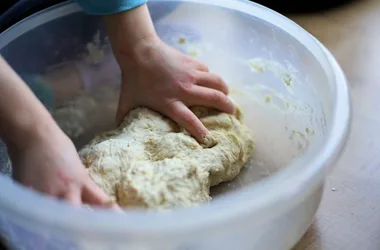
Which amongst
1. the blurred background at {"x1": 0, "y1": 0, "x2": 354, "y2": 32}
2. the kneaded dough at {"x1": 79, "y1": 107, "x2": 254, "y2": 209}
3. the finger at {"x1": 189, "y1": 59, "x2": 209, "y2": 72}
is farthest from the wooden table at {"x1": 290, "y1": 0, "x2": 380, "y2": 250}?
the finger at {"x1": 189, "y1": 59, "x2": 209, "y2": 72}

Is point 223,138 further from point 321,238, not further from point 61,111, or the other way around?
point 61,111

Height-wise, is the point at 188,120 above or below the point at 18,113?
below

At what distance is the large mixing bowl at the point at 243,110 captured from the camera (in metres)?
0.41

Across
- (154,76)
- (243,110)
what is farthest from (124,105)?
(243,110)

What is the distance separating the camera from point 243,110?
2.62 ft

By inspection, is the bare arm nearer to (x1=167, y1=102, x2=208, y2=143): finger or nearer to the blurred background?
(x1=167, y1=102, x2=208, y2=143): finger

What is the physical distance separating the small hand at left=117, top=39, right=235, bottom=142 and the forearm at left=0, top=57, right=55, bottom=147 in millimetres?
198

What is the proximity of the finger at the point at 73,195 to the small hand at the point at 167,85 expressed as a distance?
207 mm

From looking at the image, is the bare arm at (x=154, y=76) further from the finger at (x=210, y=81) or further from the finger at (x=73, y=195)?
the finger at (x=73, y=195)

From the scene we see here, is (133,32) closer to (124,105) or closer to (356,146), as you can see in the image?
(124,105)

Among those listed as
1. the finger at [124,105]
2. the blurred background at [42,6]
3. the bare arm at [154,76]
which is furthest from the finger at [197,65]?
the blurred background at [42,6]

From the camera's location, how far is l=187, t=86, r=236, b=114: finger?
0.70 m

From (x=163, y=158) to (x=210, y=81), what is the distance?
0.15 m

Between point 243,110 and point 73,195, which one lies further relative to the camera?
point 243,110
